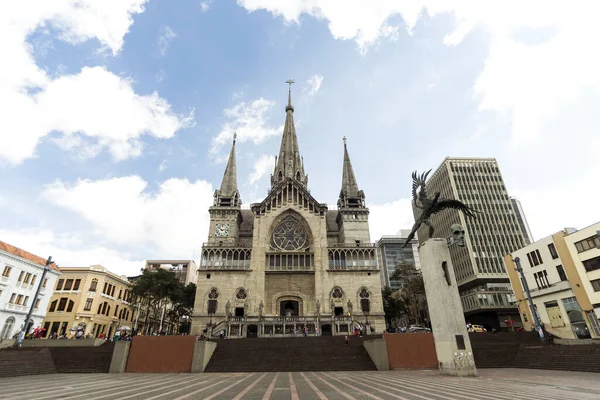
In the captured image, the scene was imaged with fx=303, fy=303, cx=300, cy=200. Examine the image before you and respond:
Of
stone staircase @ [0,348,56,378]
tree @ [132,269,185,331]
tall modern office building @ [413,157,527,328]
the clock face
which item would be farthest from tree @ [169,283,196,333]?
tall modern office building @ [413,157,527,328]

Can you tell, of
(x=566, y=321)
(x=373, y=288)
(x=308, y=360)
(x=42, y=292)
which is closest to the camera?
(x=308, y=360)

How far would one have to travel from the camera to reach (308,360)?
789 inches

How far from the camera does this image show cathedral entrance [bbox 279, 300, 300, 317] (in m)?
40.7

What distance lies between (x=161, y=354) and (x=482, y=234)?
62.2 m

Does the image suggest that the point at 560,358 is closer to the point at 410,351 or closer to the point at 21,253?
the point at 410,351

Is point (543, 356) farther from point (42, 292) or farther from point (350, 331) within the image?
point (42, 292)

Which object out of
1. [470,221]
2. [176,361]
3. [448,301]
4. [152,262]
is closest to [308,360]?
[176,361]

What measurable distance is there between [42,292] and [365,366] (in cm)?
3745

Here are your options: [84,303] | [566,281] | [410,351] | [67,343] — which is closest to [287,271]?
[67,343]

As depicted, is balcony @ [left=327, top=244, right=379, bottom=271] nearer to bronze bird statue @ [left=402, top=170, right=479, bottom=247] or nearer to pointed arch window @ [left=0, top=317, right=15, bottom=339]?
bronze bird statue @ [left=402, top=170, right=479, bottom=247]

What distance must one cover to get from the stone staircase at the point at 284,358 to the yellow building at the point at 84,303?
27.2 m

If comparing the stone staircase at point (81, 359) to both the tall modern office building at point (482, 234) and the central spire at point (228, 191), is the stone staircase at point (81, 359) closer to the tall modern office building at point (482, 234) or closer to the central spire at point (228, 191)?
the central spire at point (228, 191)

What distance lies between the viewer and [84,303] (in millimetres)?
39906

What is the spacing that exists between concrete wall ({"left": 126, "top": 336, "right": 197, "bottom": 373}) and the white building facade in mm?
22480
